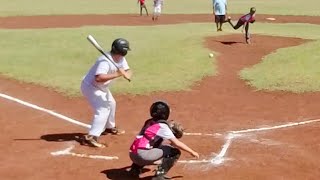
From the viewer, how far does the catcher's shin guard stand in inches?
330

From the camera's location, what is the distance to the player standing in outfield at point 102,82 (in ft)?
32.8

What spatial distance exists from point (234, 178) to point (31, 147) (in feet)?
12.7

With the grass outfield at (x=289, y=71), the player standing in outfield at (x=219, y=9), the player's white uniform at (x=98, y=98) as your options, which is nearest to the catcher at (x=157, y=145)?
the player's white uniform at (x=98, y=98)

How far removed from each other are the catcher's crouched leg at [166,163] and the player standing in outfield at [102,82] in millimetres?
2048

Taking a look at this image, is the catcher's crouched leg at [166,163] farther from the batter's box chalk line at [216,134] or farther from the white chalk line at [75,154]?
the white chalk line at [75,154]

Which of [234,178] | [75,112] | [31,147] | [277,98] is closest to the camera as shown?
[234,178]

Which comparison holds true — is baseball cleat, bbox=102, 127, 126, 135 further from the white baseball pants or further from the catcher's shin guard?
the catcher's shin guard

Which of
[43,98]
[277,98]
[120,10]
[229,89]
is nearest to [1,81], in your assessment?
[43,98]

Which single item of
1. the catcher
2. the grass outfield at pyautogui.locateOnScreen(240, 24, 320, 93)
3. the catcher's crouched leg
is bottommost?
the grass outfield at pyautogui.locateOnScreen(240, 24, 320, 93)

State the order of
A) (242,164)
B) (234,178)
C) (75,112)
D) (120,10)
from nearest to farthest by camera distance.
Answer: (234,178) < (242,164) < (75,112) < (120,10)

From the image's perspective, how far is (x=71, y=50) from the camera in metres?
21.1

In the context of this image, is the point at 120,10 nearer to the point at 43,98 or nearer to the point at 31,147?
the point at 43,98

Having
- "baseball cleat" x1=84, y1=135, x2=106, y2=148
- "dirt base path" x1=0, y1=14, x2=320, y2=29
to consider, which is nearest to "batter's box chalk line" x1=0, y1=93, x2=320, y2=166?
"baseball cleat" x1=84, y1=135, x2=106, y2=148

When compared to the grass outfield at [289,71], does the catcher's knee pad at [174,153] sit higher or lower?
higher
